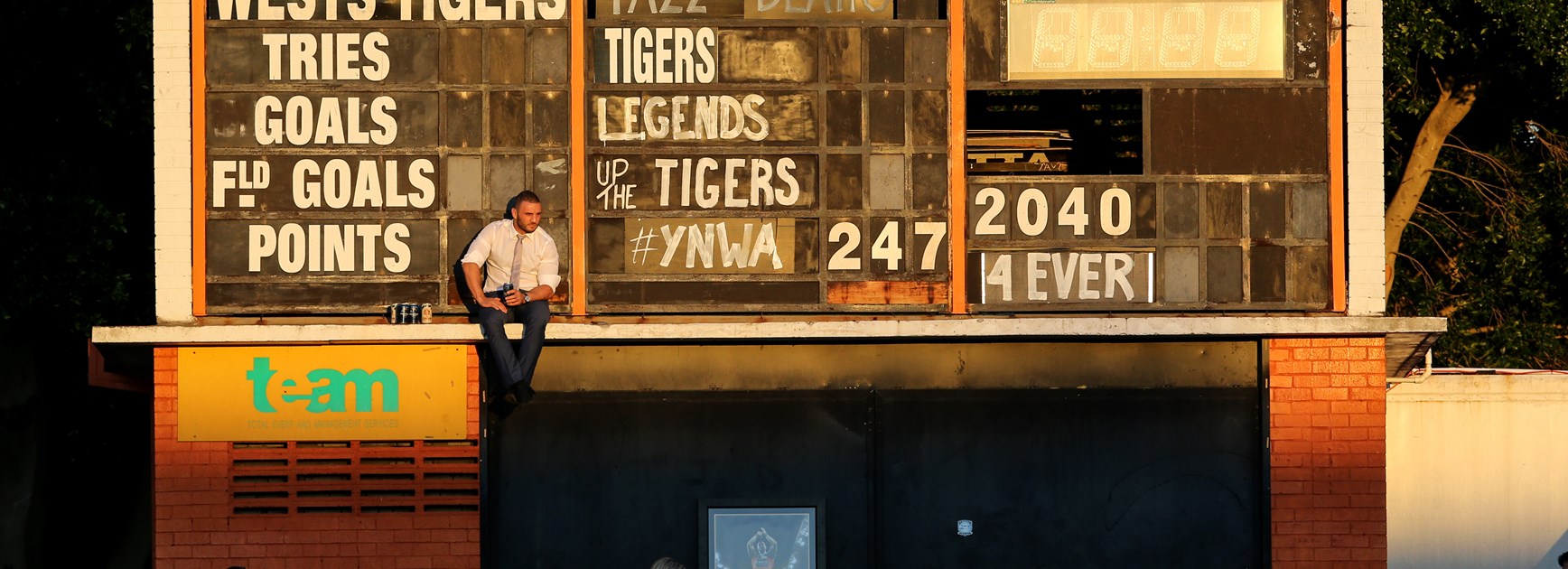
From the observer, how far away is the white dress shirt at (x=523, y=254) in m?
12.7

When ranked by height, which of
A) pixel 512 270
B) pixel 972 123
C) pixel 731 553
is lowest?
pixel 731 553

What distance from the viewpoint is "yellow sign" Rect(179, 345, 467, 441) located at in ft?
42.4

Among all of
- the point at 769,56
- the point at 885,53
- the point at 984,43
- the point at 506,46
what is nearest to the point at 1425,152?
the point at 984,43

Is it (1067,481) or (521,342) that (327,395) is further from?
(1067,481)

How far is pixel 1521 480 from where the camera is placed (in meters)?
15.2

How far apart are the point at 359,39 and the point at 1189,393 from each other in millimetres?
6525

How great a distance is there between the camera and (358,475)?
13.1m

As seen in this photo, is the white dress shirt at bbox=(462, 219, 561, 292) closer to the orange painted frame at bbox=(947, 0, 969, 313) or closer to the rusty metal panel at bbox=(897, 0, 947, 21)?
the orange painted frame at bbox=(947, 0, 969, 313)

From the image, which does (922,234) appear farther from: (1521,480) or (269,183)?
(1521,480)

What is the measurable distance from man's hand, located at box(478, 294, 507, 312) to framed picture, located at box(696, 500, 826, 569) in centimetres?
206

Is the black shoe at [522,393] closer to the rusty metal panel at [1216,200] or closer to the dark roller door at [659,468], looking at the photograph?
the dark roller door at [659,468]

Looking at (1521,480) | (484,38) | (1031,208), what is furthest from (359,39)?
(1521,480)

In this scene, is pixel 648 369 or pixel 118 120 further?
pixel 118 120

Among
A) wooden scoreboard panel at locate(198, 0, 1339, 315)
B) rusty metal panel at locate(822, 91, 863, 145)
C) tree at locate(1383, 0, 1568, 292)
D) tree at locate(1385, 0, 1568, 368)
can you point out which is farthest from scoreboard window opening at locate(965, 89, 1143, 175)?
tree at locate(1385, 0, 1568, 368)
